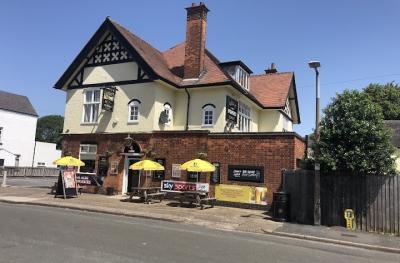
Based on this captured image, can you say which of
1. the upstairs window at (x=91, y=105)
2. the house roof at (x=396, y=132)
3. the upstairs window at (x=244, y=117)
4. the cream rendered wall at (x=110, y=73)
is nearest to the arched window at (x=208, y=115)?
the upstairs window at (x=244, y=117)

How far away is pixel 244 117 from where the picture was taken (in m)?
26.6

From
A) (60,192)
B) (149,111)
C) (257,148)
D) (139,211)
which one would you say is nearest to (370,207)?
(257,148)

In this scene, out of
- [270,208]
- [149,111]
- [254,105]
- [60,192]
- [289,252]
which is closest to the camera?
[289,252]

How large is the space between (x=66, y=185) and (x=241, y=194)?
8999 mm

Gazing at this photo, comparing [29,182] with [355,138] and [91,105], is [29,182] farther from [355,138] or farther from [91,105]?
[355,138]

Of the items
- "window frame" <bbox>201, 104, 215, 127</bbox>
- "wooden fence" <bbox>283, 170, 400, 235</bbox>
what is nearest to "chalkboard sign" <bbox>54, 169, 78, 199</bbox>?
"window frame" <bbox>201, 104, 215, 127</bbox>

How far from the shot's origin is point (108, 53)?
25.5 m

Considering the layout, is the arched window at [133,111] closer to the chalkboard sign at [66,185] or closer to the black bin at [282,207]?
the chalkboard sign at [66,185]

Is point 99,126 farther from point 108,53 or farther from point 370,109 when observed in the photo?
point 370,109

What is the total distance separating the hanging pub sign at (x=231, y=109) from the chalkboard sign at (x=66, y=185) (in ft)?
30.2

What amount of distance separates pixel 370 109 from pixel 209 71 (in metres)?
11.6

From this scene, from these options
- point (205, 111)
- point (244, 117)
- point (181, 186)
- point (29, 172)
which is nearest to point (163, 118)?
point (205, 111)

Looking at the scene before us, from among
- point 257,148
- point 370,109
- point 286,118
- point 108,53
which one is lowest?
point 257,148

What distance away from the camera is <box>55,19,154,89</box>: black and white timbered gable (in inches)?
945
